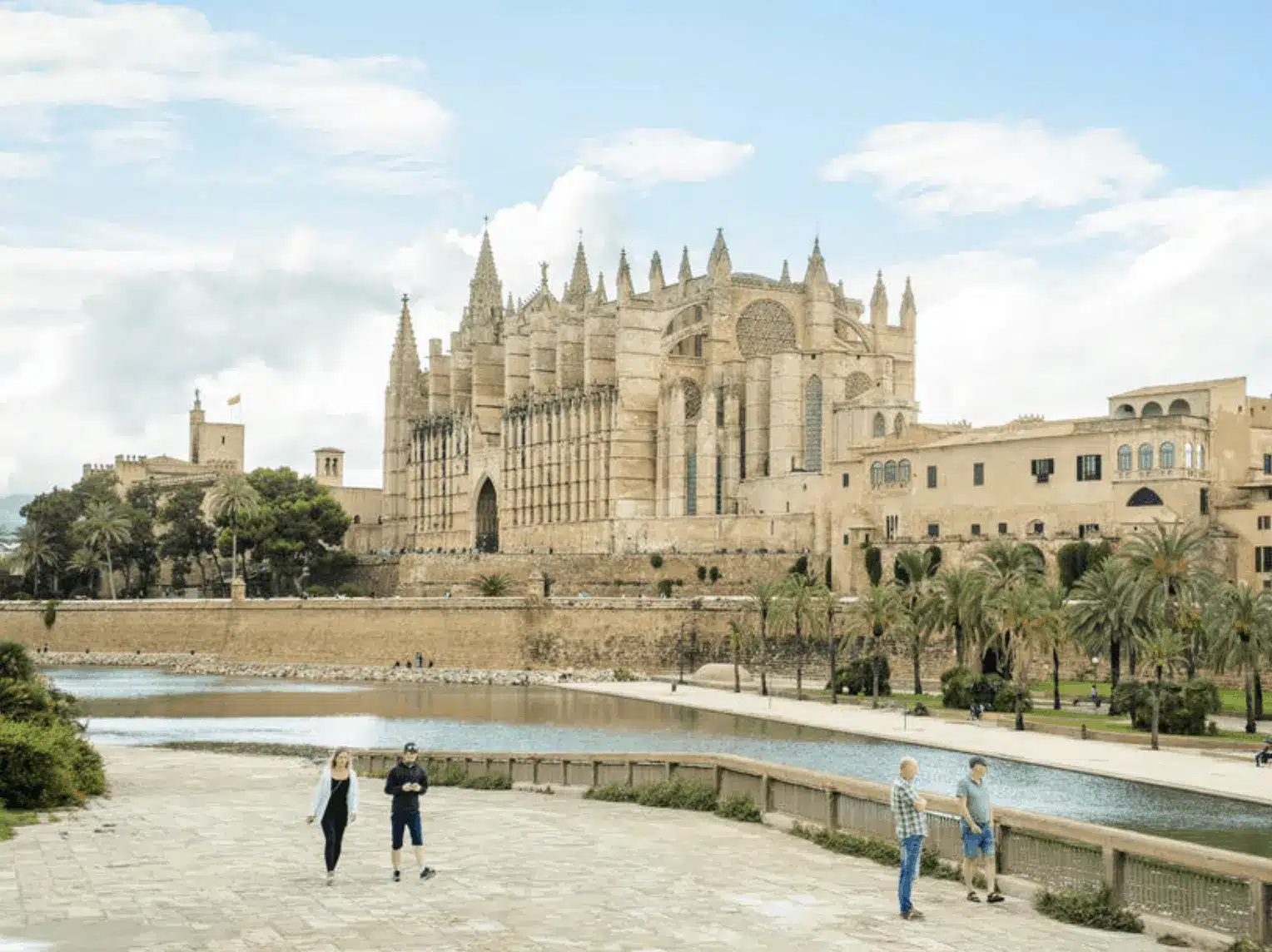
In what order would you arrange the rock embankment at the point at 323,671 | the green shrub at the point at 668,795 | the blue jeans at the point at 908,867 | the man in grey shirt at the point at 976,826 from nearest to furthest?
the blue jeans at the point at 908,867 → the man in grey shirt at the point at 976,826 → the green shrub at the point at 668,795 → the rock embankment at the point at 323,671

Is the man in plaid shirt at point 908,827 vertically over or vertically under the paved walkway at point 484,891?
over

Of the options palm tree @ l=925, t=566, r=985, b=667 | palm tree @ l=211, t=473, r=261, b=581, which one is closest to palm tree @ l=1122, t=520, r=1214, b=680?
palm tree @ l=925, t=566, r=985, b=667

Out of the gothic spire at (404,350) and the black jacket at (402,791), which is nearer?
the black jacket at (402,791)

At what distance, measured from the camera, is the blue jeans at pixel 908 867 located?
13031mm

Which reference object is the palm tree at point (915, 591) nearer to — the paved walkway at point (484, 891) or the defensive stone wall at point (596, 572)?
the defensive stone wall at point (596, 572)

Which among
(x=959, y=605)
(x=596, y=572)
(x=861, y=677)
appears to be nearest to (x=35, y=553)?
(x=596, y=572)

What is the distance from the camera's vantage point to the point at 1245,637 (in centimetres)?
3834

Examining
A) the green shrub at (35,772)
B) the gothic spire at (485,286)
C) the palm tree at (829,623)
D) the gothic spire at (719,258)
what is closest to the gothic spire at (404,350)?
the gothic spire at (485,286)

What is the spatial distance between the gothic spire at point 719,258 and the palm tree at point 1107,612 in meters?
41.0

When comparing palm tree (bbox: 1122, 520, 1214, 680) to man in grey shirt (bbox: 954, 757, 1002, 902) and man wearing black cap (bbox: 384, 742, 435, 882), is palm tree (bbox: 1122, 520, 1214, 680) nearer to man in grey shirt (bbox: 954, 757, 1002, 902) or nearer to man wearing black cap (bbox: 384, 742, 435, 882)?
man in grey shirt (bbox: 954, 757, 1002, 902)

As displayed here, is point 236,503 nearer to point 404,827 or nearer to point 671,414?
point 671,414

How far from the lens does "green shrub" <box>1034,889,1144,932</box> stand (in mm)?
12805

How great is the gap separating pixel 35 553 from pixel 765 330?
42.6m

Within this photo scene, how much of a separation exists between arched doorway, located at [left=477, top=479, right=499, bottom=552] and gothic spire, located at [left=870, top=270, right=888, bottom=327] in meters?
26.2
